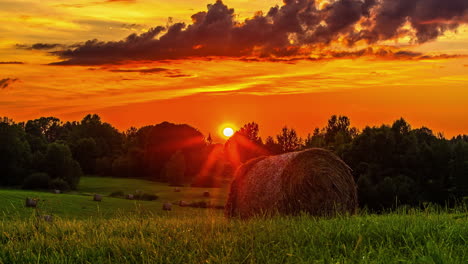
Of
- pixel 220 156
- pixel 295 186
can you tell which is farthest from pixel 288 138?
pixel 295 186

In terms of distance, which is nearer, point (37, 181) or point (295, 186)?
point (295, 186)

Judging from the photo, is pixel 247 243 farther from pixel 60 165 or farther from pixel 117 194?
pixel 60 165

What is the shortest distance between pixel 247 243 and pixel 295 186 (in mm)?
9873

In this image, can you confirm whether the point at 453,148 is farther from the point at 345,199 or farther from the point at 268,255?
the point at 268,255

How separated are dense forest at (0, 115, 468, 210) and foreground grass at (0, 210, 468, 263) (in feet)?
79.0

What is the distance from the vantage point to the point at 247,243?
8422 mm

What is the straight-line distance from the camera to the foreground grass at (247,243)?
7.41 m

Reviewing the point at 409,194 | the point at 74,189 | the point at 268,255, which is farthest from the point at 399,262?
the point at 74,189

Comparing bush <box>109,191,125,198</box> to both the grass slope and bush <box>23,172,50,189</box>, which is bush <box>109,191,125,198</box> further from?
bush <box>23,172,50,189</box>

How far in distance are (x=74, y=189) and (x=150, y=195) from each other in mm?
20214

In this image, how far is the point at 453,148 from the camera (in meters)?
56.9

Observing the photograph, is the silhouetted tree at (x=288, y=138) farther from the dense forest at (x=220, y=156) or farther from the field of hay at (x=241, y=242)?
the field of hay at (x=241, y=242)

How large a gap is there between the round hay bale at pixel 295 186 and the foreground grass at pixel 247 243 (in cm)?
737

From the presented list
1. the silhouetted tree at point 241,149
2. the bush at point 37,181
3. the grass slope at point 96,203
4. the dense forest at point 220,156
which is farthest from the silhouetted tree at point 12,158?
the silhouetted tree at point 241,149
